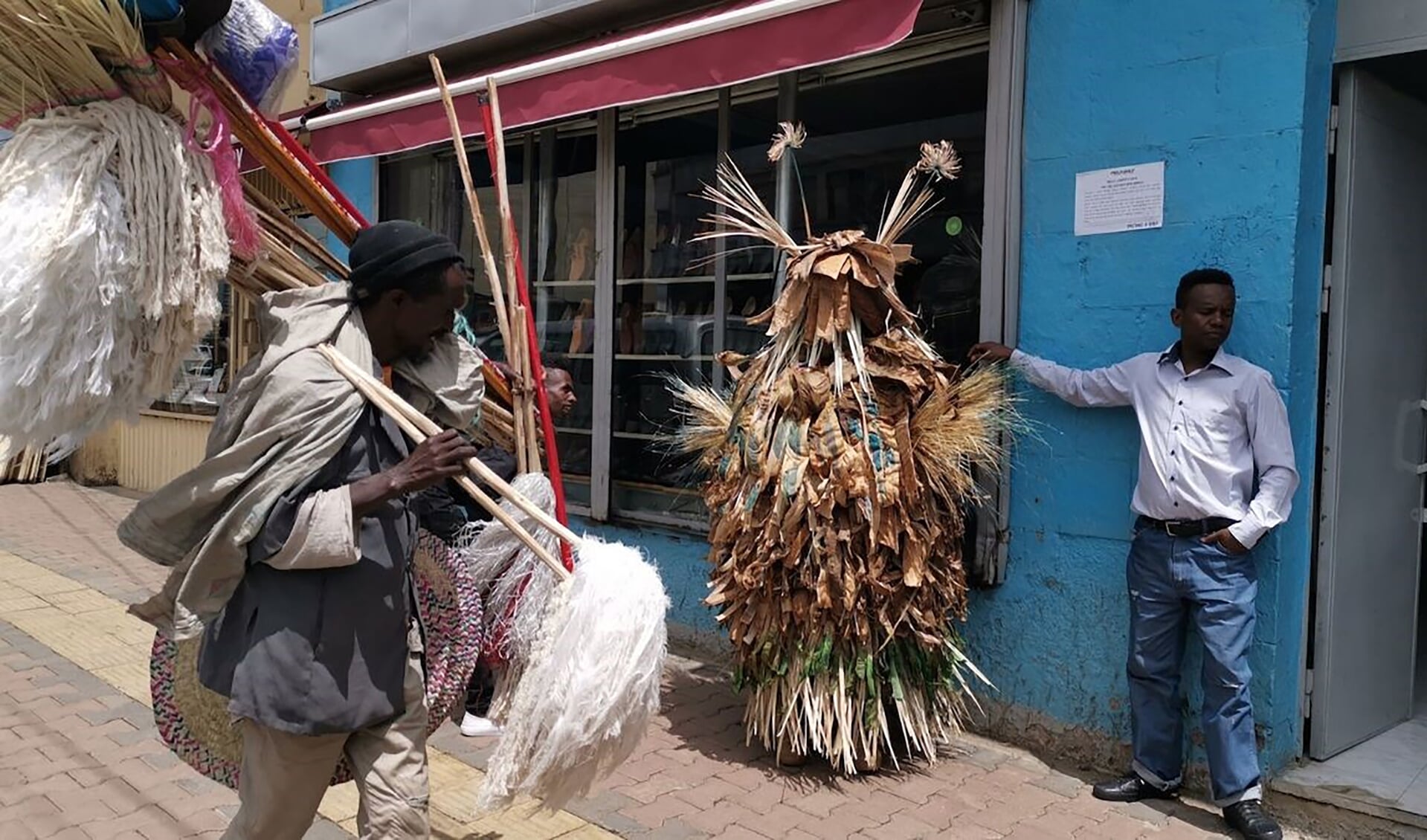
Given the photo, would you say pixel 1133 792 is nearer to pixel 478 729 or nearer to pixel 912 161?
pixel 478 729

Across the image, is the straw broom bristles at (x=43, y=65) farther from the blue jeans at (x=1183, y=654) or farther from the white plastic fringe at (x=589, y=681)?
the blue jeans at (x=1183, y=654)

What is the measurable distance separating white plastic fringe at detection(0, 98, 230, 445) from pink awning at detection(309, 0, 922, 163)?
2.66m

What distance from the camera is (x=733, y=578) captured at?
3842mm

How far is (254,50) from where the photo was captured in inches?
83.1

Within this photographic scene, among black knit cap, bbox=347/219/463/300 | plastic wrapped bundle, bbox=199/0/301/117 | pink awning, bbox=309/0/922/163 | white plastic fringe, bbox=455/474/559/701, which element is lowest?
white plastic fringe, bbox=455/474/559/701

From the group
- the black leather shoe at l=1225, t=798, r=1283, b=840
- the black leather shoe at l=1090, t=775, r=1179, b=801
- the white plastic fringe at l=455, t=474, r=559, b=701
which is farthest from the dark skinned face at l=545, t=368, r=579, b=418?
the black leather shoe at l=1225, t=798, r=1283, b=840

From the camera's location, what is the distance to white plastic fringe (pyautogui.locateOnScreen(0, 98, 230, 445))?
1720 millimetres

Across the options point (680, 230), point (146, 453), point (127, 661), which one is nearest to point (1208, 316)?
point (680, 230)

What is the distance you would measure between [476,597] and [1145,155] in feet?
9.25

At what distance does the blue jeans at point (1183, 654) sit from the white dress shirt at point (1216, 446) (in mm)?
138

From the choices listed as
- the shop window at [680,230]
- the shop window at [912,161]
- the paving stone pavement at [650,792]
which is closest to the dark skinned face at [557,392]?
the shop window at [680,230]

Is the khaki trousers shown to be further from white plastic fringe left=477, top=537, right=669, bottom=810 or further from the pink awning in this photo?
the pink awning

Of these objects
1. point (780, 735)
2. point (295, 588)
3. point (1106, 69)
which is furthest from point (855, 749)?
point (1106, 69)

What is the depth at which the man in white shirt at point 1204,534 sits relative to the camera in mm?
3324
